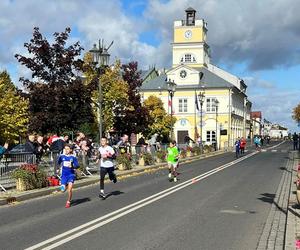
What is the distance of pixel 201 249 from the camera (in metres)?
8.39

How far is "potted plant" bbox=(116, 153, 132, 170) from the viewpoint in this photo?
27456 millimetres

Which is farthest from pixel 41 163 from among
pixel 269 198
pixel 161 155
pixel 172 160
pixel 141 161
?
pixel 161 155

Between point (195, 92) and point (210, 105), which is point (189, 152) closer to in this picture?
point (195, 92)

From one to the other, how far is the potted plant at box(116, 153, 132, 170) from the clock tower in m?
67.0

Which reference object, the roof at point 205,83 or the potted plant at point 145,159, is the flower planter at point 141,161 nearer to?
the potted plant at point 145,159

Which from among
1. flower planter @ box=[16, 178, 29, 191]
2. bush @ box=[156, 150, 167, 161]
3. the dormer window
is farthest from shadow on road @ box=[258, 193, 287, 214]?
the dormer window

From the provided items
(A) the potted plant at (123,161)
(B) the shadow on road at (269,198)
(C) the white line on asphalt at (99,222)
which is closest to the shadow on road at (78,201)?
(C) the white line on asphalt at (99,222)

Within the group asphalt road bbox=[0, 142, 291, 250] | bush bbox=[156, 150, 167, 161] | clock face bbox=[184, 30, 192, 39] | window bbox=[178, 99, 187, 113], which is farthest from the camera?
clock face bbox=[184, 30, 192, 39]

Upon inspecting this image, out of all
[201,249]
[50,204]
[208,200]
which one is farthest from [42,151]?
[201,249]

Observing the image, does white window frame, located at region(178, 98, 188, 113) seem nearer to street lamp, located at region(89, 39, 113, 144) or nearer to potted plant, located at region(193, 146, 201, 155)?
potted plant, located at region(193, 146, 201, 155)

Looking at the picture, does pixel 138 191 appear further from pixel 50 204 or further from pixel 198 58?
pixel 198 58

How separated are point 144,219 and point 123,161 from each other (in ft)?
52.8

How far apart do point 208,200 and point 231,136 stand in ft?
245

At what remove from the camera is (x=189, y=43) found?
93.9m
